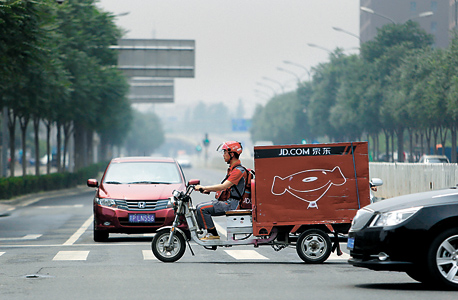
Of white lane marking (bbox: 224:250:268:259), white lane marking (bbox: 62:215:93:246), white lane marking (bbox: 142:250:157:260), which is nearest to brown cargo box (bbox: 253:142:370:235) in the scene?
white lane marking (bbox: 224:250:268:259)

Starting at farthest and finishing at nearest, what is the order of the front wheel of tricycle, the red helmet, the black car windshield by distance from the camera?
the black car windshield
the front wheel of tricycle
the red helmet

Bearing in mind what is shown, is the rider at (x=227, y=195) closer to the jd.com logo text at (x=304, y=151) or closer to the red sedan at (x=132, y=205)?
the jd.com logo text at (x=304, y=151)

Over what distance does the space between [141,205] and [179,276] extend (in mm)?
5749

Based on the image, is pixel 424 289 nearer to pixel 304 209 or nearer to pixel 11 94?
pixel 304 209

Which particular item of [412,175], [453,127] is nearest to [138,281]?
[412,175]

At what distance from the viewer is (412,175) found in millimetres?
31734

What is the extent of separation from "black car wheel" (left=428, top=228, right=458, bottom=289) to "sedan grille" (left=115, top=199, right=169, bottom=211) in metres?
7.99

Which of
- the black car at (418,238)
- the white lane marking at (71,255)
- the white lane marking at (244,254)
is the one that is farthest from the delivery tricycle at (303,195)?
the black car at (418,238)

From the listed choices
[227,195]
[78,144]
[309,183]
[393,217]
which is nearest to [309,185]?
[309,183]

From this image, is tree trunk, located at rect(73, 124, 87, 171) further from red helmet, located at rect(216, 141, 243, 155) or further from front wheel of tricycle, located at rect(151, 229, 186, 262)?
red helmet, located at rect(216, 141, 243, 155)

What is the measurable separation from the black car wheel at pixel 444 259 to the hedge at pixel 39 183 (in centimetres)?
2784

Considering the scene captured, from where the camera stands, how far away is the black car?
995cm

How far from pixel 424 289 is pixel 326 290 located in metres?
1.05

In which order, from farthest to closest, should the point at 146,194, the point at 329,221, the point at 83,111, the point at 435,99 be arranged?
the point at 435,99 → the point at 83,111 → the point at 146,194 → the point at 329,221
